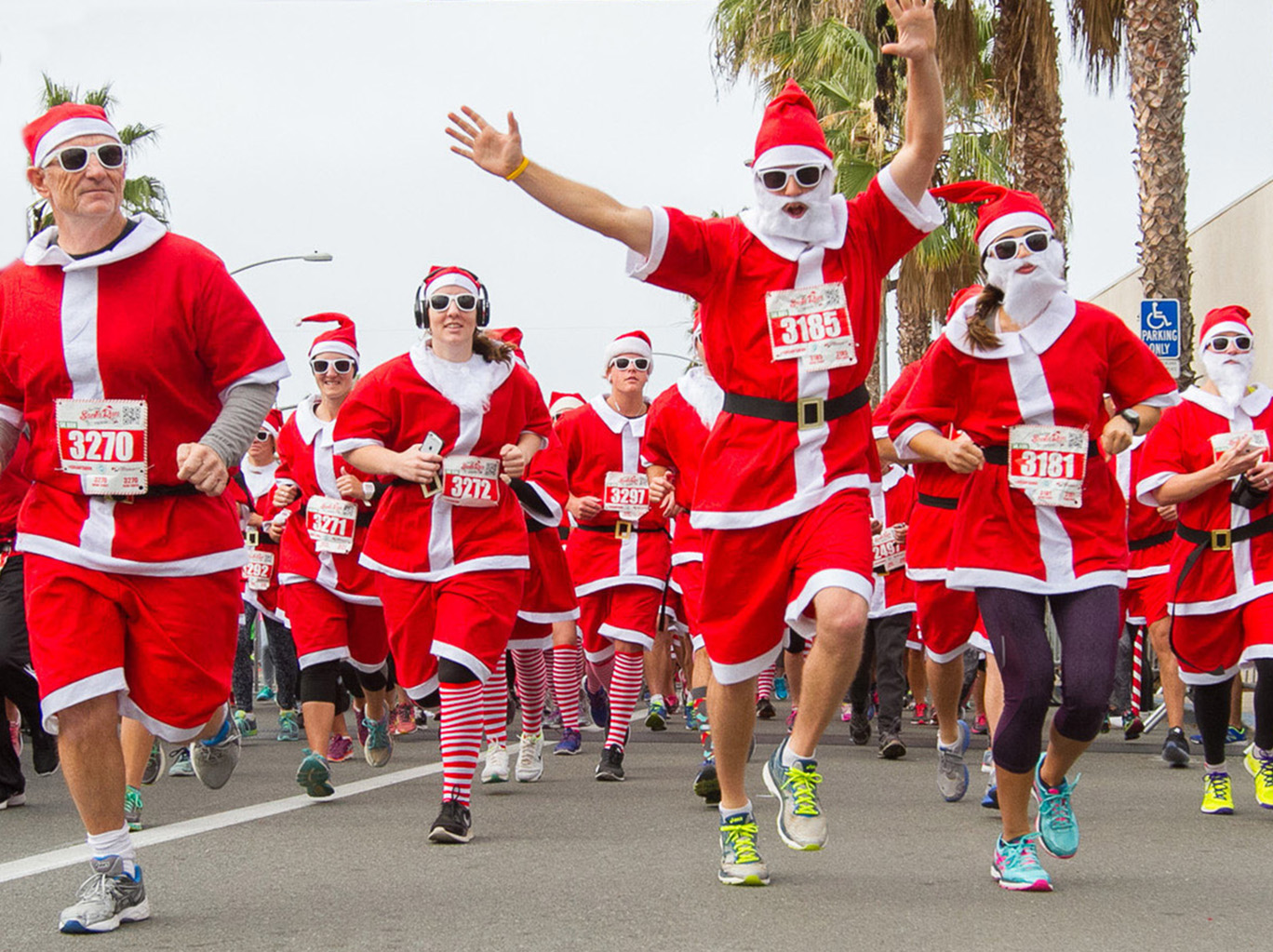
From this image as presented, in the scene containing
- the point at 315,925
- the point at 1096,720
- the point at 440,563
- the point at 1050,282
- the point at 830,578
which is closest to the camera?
the point at 315,925

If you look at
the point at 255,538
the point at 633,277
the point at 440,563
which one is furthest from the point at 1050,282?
the point at 255,538

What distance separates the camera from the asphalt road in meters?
5.21

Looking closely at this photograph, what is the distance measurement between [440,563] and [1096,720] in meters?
2.94

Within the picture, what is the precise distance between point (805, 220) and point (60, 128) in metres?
2.29

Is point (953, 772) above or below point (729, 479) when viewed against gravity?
below

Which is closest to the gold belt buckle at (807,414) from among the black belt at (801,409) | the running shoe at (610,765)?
the black belt at (801,409)

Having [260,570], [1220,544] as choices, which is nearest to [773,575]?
[1220,544]

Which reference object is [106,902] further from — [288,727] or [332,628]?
[288,727]

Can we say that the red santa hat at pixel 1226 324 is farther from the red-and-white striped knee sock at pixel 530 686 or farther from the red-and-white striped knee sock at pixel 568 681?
the red-and-white striped knee sock at pixel 568 681

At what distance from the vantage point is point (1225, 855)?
22.6ft

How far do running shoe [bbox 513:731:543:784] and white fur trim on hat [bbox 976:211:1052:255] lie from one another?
426cm

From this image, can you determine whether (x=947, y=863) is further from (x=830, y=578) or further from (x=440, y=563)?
(x=440, y=563)

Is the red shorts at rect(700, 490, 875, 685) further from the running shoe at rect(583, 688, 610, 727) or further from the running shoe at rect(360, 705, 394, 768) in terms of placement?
the running shoe at rect(583, 688, 610, 727)

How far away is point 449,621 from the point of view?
779 centimetres
